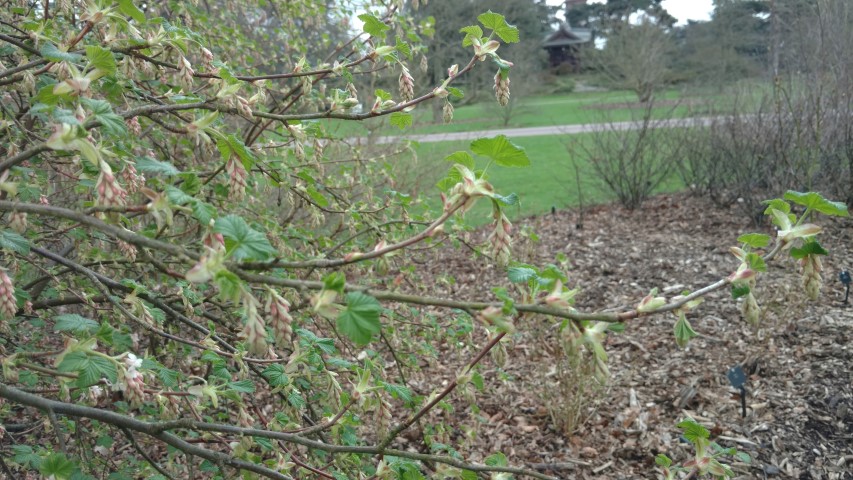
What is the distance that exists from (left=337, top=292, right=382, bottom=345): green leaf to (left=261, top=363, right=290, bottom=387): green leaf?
0.84 meters

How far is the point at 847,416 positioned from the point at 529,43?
Result: 77.1 ft

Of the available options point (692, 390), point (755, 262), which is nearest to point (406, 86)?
point (755, 262)

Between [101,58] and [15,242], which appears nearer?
[101,58]

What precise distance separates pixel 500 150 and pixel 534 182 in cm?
1113

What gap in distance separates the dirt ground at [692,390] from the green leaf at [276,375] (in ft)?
4.25

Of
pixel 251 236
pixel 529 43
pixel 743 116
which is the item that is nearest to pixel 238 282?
pixel 251 236

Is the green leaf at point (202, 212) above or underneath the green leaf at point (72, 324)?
above

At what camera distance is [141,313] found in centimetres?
171

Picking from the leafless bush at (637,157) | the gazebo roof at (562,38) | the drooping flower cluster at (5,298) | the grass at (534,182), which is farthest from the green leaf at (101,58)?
the gazebo roof at (562,38)

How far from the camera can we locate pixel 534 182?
12.0 metres

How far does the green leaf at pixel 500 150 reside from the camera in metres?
1.06

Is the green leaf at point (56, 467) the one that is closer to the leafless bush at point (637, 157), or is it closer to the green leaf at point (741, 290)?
the green leaf at point (741, 290)

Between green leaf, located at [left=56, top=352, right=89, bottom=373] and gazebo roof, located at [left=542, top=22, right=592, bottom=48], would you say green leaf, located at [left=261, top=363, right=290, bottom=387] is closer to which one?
green leaf, located at [left=56, top=352, right=89, bottom=373]

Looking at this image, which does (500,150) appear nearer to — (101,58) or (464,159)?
(464,159)
